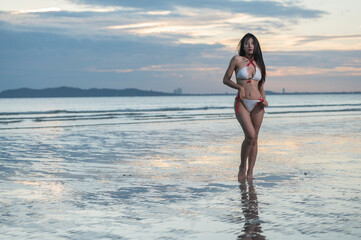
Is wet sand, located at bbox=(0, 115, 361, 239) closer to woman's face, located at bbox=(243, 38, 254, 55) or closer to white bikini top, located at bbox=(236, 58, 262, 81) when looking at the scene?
white bikini top, located at bbox=(236, 58, 262, 81)

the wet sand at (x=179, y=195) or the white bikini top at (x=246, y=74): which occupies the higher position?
the white bikini top at (x=246, y=74)

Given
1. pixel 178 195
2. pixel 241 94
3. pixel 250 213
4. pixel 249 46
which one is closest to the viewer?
pixel 250 213

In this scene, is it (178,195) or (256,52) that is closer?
(178,195)

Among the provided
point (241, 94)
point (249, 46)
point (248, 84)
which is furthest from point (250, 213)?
point (249, 46)

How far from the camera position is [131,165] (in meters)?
8.43

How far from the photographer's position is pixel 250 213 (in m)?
4.77

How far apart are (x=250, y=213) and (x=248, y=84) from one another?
2582 mm

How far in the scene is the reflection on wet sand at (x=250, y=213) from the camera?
4020 mm

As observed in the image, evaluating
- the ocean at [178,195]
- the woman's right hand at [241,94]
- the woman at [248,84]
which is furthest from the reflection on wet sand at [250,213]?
the woman's right hand at [241,94]

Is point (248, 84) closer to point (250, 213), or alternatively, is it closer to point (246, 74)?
point (246, 74)

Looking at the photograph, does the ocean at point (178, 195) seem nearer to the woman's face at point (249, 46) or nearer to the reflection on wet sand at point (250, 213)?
the reflection on wet sand at point (250, 213)

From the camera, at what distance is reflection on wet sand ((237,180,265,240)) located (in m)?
4.02

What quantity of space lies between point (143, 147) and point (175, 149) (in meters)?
0.88

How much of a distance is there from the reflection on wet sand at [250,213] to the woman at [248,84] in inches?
32.0
